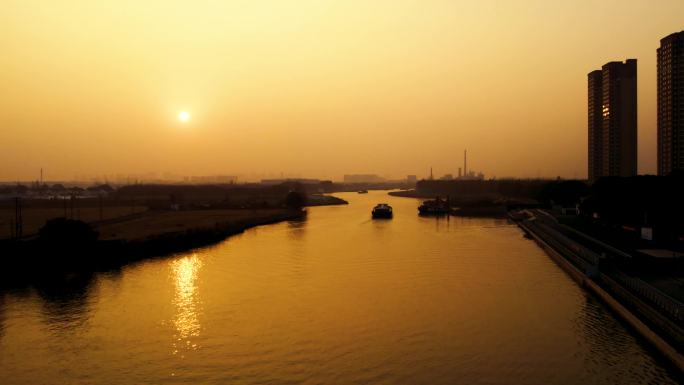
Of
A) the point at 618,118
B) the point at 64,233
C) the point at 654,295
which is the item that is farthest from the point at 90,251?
the point at 618,118

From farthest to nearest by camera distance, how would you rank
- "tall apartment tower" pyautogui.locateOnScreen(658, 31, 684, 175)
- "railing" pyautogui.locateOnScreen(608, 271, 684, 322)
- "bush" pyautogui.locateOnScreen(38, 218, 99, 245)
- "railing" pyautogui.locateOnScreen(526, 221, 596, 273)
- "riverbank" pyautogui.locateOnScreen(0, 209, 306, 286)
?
"tall apartment tower" pyautogui.locateOnScreen(658, 31, 684, 175) → "bush" pyautogui.locateOnScreen(38, 218, 99, 245) → "riverbank" pyautogui.locateOnScreen(0, 209, 306, 286) → "railing" pyautogui.locateOnScreen(526, 221, 596, 273) → "railing" pyautogui.locateOnScreen(608, 271, 684, 322)

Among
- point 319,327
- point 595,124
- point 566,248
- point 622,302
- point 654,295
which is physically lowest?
point 319,327

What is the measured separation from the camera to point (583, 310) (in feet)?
35.2

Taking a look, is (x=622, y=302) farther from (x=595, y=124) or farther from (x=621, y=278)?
(x=595, y=124)

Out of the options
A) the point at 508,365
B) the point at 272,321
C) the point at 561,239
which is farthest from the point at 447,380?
the point at 561,239

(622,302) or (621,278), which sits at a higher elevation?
(621,278)

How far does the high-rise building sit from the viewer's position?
48.7 metres

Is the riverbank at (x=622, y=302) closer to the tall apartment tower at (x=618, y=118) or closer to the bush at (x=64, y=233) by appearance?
the bush at (x=64, y=233)

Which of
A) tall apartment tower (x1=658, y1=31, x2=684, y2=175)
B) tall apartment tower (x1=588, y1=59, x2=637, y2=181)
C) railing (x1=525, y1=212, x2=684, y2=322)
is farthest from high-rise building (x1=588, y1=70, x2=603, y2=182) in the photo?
railing (x1=525, y1=212, x2=684, y2=322)

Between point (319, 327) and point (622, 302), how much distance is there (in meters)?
5.20

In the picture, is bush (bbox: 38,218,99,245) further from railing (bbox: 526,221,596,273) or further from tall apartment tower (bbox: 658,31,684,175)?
tall apartment tower (bbox: 658,31,684,175)

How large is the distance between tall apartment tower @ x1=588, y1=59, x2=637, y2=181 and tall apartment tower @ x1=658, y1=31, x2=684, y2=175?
10.1 metres

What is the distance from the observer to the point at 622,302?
398 inches

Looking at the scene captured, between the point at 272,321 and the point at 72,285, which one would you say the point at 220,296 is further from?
the point at 72,285
